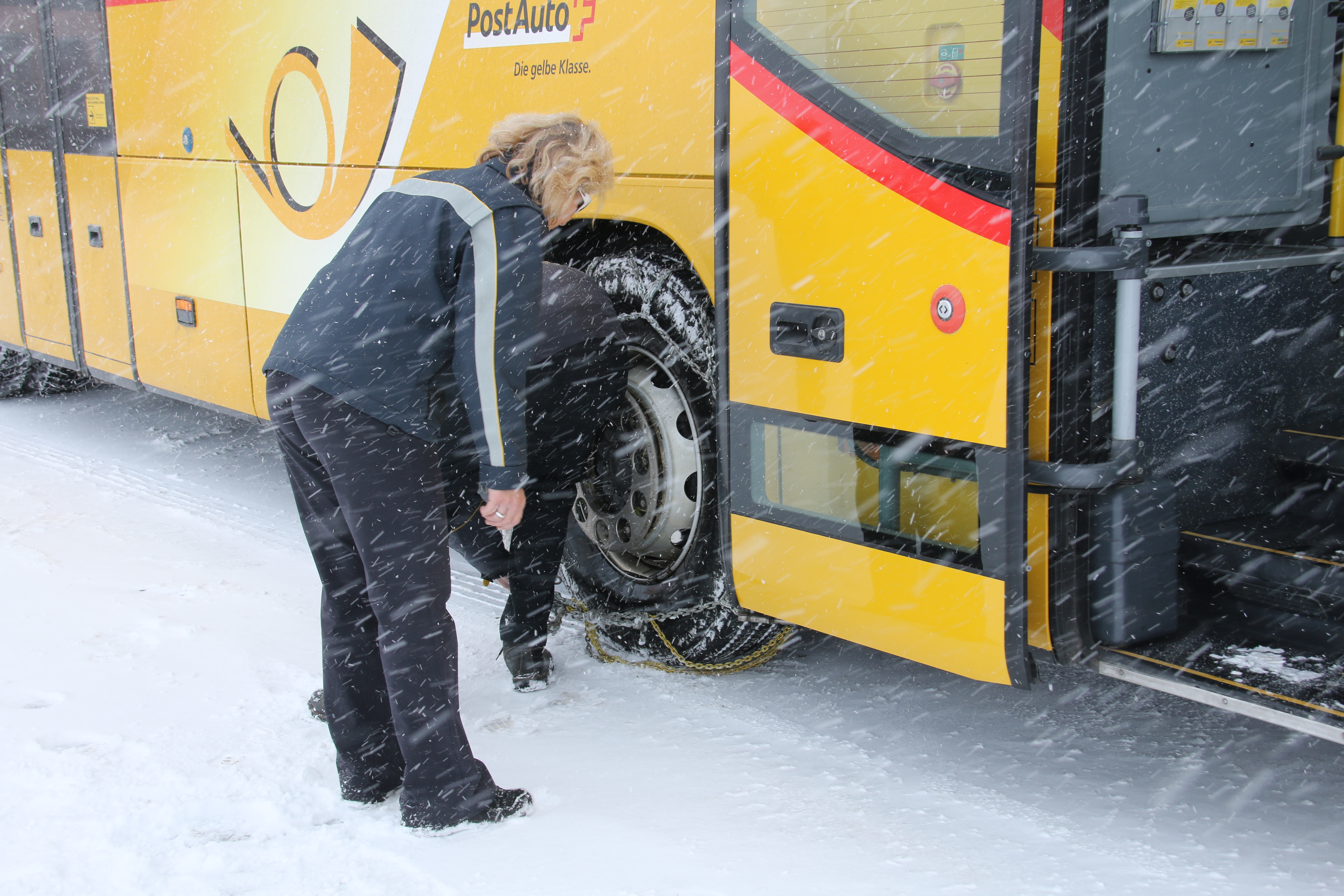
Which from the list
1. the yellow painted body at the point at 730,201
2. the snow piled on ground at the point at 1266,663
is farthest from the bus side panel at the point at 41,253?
the snow piled on ground at the point at 1266,663

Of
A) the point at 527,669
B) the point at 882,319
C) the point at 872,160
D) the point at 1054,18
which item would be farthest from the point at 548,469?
the point at 1054,18

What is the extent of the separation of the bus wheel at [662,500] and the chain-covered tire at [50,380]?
5729mm

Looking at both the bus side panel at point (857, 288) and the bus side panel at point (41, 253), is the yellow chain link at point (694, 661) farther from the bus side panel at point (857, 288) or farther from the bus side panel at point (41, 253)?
the bus side panel at point (41, 253)

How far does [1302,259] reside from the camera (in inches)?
127

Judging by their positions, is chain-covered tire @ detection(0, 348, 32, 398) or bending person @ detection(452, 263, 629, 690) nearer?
bending person @ detection(452, 263, 629, 690)

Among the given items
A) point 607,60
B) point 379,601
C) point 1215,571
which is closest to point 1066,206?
point 1215,571

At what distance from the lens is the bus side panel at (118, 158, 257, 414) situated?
5.24 m

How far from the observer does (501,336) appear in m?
2.61

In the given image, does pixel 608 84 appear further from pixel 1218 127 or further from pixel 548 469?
pixel 1218 127

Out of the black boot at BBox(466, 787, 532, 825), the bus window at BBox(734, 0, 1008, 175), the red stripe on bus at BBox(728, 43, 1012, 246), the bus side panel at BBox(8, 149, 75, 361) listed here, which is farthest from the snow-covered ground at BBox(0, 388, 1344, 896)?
the bus side panel at BBox(8, 149, 75, 361)

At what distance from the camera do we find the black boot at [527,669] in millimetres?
3619

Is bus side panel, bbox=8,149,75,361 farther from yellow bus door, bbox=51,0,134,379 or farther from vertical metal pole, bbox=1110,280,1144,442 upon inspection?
vertical metal pole, bbox=1110,280,1144,442

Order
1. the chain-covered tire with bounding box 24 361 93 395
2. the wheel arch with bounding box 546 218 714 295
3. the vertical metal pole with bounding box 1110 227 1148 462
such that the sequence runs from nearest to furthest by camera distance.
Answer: the vertical metal pole with bounding box 1110 227 1148 462 → the wheel arch with bounding box 546 218 714 295 → the chain-covered tire with bounding box 24 361 93 395

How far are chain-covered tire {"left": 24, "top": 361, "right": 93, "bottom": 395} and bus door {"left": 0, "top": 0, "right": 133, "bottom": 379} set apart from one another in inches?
44.2
